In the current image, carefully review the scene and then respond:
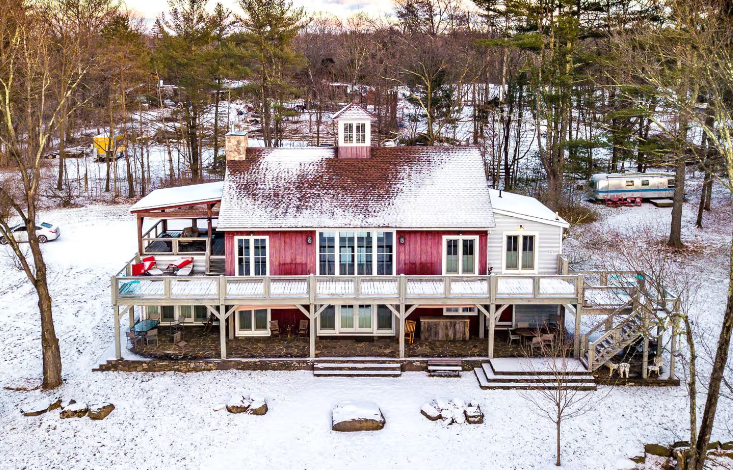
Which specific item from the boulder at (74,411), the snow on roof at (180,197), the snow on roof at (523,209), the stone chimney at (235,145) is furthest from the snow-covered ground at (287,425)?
the stone chimney at (235,145)

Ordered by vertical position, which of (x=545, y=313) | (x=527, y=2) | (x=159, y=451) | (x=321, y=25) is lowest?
(x=159, y=451)

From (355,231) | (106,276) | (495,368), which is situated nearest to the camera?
(495,368)

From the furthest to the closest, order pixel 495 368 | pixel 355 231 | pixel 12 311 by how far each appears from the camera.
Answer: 1. pixel 12 311
2. pixel 355 231
3. pixel 495 368

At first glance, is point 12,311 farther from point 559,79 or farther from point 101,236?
point 559,79

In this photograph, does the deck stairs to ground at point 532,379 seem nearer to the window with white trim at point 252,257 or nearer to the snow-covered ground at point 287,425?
the snow-covered ground at point 287,425

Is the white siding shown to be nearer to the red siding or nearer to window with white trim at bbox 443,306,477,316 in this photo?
window with white trim at bbox 443,306,477,316

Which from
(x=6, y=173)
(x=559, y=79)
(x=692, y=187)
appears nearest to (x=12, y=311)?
(x=6, y=173)

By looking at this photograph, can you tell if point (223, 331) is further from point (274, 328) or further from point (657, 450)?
point (657, 450)
